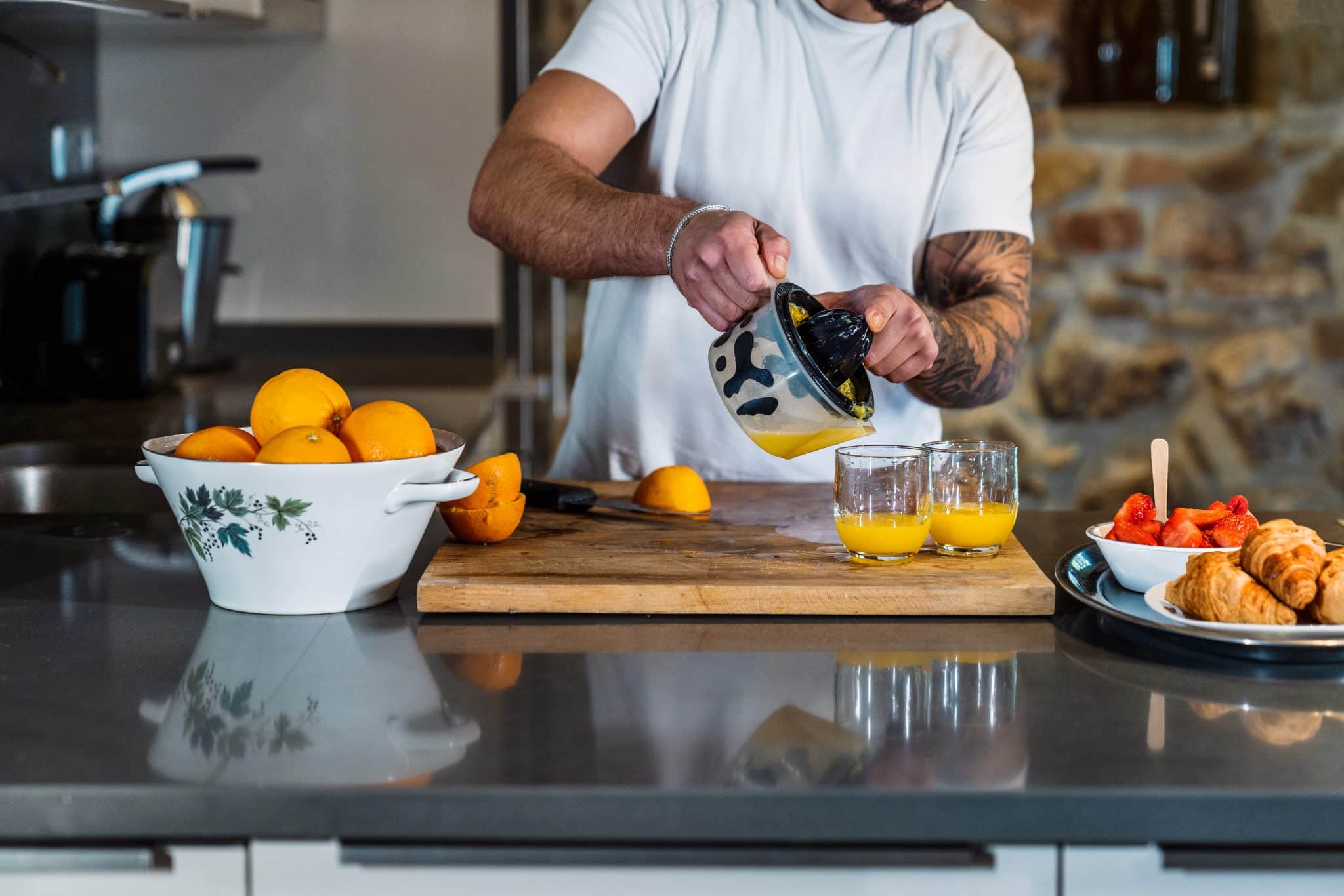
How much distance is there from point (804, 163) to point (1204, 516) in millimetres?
763

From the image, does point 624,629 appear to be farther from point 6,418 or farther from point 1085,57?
point 1085,57

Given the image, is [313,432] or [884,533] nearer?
[313,432]

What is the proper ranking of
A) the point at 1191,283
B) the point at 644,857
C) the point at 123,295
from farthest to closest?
the point at 1191,283, the point at 123,295, the point at 644,857

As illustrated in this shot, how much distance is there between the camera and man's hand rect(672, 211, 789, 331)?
3.86 feet

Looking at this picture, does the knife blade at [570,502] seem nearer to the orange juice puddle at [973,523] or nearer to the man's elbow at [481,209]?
the orange juice puddle at [973,523]

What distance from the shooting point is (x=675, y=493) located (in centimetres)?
130

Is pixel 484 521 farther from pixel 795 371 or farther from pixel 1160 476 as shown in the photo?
pixel 1160 476

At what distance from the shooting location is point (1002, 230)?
65.6 inches

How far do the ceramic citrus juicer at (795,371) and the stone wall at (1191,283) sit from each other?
2.08 meters

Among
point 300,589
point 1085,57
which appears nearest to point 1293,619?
point 300,589

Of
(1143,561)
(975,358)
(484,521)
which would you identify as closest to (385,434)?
(484,521)

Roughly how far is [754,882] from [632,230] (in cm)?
81

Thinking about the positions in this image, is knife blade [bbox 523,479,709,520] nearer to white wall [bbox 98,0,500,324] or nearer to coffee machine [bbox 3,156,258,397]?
coffee machine [bbox 3,156,258,397]

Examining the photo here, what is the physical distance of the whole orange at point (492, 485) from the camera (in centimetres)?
114
